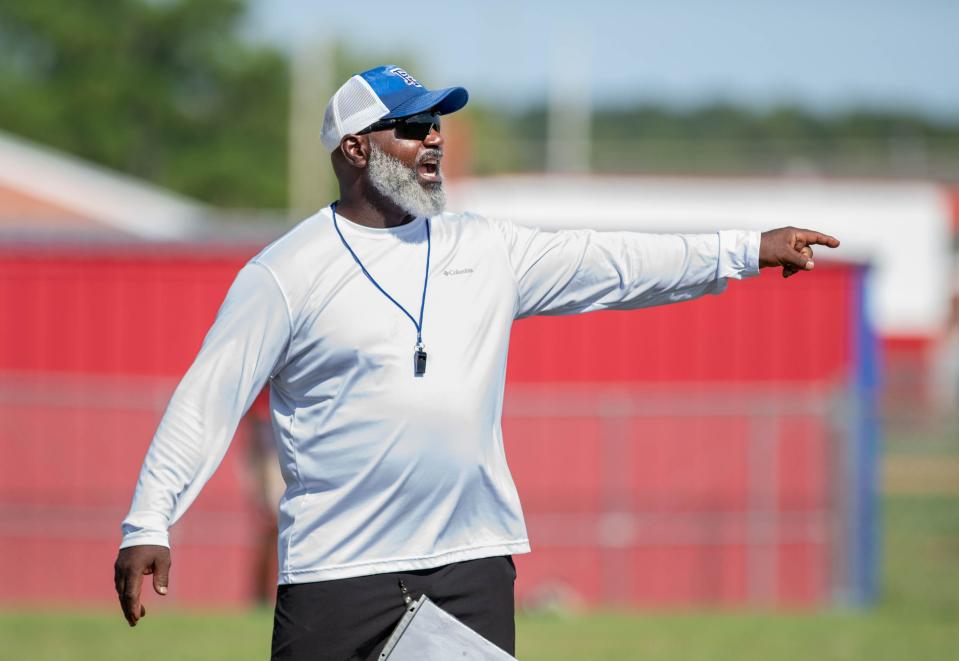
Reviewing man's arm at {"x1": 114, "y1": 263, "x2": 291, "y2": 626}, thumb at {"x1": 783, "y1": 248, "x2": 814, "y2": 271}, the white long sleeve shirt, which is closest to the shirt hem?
the white long sleeve shirt

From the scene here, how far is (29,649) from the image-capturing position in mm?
9008

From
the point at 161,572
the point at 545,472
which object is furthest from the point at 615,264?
the point at 545,472

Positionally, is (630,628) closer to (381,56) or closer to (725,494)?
(725,494)

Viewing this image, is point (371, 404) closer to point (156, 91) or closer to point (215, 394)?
point (215, 394)

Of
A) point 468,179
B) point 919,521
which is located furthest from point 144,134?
point 919,521

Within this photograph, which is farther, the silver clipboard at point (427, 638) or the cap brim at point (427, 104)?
the cap brim at point (427, 104)

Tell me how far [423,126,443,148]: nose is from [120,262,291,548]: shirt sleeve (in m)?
0.62

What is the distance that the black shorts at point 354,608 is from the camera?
13.2 ft

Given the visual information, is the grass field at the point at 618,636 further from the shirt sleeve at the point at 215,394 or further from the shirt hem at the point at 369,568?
the shirt sleeve at the point at 215,394

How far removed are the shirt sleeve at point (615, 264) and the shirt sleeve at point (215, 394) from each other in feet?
2.54

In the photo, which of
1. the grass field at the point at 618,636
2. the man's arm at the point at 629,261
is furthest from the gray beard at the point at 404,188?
the grass field at the point at 618,636

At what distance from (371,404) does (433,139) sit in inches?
31.9

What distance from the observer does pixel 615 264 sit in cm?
444

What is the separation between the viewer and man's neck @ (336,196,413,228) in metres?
4.21
